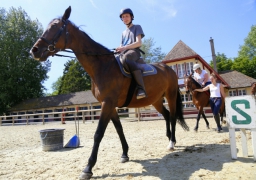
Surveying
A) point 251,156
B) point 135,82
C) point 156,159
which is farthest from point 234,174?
point 135,82

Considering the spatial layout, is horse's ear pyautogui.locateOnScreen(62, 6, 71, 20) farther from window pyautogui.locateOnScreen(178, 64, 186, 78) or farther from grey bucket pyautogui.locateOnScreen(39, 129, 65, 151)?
window pyautogui.locateOnScreen(178, 64, 186, 78)

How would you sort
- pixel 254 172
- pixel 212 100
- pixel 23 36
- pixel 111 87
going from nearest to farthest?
pixel 254 172 < pixel 111 87 < pixel 212 100 < pixel 23 36

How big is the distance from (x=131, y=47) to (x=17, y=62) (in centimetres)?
3958

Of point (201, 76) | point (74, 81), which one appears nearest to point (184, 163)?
point (201, 76)

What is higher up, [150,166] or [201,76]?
[201,76]

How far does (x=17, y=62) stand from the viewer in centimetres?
3725

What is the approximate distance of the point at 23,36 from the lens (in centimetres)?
3838

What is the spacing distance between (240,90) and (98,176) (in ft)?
93.9

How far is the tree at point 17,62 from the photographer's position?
36000 mm

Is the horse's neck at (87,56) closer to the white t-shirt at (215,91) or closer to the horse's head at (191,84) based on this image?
the white t-shirt at (215,91)

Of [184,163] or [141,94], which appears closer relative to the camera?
[184,163]

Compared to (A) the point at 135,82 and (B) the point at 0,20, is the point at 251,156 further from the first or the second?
(B) the point at 0,20

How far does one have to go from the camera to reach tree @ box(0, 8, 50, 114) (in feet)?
118

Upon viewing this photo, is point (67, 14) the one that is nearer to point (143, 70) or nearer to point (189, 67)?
point (143, 70)
